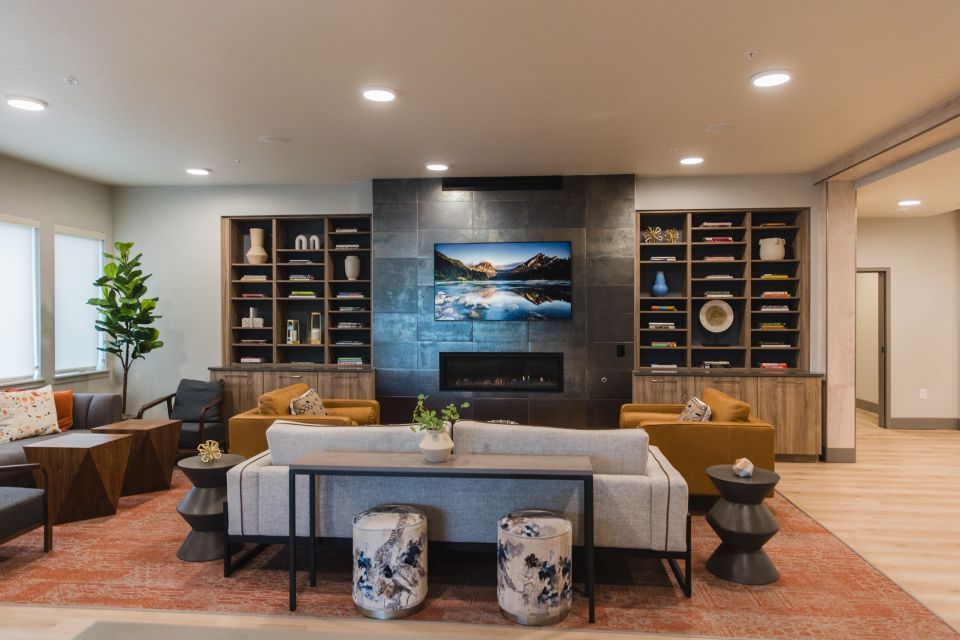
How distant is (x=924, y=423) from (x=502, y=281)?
19.7 feet

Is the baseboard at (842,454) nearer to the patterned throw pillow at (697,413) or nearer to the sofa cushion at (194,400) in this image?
the patterned throw pillow at (697,413)

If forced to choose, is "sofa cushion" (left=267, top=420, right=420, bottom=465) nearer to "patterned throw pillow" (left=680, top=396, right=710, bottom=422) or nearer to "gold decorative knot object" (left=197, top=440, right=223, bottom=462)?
"gold decorative knot object" (left=197, top=440, right=223, bottom=462)

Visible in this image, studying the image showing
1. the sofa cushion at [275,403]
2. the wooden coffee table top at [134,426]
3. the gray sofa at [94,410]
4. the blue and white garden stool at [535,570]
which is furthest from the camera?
the gray sofa at [94,410]

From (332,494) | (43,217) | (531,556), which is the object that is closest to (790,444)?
(531,556)

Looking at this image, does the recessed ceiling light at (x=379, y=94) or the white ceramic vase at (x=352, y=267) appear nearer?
the recessed ceiling light at (x=379, y=94)

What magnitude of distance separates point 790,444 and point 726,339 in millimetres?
1364

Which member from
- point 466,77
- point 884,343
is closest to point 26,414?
point 466,77

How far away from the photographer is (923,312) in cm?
805

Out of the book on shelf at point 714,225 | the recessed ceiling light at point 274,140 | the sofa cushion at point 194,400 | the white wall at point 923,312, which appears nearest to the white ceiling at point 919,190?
the white wall at point 923,312

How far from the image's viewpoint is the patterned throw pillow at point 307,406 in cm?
520

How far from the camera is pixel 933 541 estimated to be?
3.99 m

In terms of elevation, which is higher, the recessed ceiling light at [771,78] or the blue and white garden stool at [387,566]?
the recessed ceiling light at [771,78]

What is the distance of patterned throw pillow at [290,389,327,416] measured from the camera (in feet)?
17.1

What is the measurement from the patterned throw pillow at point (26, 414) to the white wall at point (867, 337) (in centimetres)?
1028
